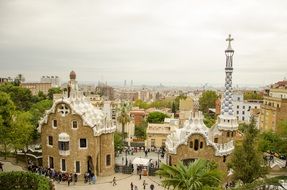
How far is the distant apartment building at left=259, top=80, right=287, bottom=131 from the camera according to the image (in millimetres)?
58844

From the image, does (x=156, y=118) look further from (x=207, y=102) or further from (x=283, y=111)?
(x=207, y=102)

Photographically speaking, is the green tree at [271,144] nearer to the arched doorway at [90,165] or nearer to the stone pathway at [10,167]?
the arched doorway at [90,165]

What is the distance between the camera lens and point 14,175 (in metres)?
28.8

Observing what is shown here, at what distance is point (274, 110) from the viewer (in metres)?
60.4

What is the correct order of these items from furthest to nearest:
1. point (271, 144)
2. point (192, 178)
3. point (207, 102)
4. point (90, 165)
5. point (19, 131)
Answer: point (207, 102) < point (271, 144) < point (19, 131) < point (90, 165) < point (192, 178)

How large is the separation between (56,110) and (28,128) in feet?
16.9

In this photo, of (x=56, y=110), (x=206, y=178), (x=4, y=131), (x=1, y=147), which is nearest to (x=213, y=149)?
(x=206, y=178)

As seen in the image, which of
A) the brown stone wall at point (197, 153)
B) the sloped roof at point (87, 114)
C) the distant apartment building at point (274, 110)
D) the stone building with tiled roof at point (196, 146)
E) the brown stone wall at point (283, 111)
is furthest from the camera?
the distant apartment building at point (274, 110)

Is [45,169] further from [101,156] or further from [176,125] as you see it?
[176,125]

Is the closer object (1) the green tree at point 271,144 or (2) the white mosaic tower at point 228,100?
(2) the white mosaic tower at point 228,100

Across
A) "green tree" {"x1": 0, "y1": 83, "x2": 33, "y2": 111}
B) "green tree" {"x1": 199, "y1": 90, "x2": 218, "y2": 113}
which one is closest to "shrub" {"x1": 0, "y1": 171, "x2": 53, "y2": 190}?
"green tree" {"x1": 0, "y1": 83, "x2": 33, "y2": 111}

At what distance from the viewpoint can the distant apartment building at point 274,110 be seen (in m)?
58.8

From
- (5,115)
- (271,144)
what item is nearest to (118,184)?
(5,115)

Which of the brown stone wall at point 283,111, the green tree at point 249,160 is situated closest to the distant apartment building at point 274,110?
the brown stone wall at point 283,111
